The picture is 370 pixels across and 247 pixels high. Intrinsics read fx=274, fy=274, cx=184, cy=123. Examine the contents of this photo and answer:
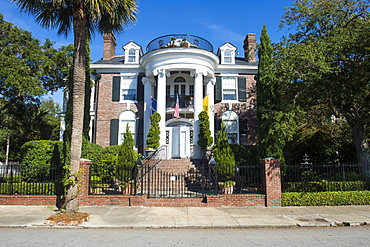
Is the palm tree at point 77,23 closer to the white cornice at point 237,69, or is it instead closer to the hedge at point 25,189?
the hedge at point 25,189

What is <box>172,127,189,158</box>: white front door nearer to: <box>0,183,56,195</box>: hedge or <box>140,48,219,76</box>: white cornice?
<box>140,48,219,76</box>: white cornice

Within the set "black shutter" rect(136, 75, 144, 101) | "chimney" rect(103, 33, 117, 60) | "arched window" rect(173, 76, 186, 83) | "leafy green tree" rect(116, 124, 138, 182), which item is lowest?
"leafy green tree" rect(116, 124, 138, 182)

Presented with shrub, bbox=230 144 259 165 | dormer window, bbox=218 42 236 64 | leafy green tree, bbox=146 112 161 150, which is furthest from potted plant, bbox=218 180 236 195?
dormer window, bbox=218 42 236 64

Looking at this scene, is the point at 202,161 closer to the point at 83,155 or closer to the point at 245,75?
the point at 83,155

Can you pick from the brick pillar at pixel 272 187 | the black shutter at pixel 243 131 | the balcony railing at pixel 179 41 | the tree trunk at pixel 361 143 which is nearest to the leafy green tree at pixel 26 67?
the balcony railing at pixel 179 41

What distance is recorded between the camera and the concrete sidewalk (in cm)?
796

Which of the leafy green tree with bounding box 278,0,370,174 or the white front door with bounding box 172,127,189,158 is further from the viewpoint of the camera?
the white front door with bounding box 172,127,189,158

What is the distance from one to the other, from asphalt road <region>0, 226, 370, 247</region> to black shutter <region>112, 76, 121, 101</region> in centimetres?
1335

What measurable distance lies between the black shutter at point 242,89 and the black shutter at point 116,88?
8.88 m

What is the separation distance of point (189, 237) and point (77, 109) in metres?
5.49

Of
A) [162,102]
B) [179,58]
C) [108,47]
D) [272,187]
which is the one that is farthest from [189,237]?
[108,47]

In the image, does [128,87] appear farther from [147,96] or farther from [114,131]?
[114,131]

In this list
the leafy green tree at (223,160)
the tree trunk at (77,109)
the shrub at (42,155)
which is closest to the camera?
the tree trunk at (77,109)

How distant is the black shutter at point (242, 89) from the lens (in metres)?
20.1
